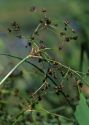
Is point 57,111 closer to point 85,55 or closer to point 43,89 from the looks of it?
point 85,55

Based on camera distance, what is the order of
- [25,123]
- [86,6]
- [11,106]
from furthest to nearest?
[86,6] < [11,106] < [25,123]

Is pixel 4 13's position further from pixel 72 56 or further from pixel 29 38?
pixel 29 38

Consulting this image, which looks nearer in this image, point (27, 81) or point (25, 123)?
point (25, 123)

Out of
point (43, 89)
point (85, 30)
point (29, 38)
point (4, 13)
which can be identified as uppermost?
point (4, 13)

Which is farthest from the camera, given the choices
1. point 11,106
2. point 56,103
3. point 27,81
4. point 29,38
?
point 27,81

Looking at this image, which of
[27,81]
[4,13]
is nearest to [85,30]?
[27,81]

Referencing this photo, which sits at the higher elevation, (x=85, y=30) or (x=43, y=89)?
(x=85, y=30)

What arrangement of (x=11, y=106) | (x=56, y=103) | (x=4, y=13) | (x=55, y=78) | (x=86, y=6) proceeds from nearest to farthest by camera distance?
(x=55, y=78) → (x=11, y=106) → (x=56, y=103) → (x=86, y=6) → (x=4, y=13)

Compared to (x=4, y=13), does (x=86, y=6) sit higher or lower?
lower

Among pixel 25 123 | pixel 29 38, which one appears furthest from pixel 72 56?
pixel 29 38
